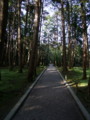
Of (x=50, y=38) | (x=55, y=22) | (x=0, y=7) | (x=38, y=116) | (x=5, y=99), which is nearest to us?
(x=38, y=116)

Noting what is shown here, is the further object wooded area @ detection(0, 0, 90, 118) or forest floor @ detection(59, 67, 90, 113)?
wooded area @ detection(0, 0, 90, 118)

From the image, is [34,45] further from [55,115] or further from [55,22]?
[55,22]

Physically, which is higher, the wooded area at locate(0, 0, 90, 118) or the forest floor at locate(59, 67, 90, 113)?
the wooded area at locate(0, 0, 90, 118)

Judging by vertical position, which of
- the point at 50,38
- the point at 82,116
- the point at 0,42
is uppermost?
the point at 50,38

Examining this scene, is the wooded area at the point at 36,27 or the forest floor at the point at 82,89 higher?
the wooded area at the point at 36,27

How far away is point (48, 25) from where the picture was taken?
56719 millimetres

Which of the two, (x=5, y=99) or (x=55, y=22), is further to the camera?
(x=55, y=22)

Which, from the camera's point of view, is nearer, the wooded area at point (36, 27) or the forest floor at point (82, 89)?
the forest floor at point (82, 89)

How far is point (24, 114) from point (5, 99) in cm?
300

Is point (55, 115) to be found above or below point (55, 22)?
below

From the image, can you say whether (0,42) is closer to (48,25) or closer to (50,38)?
(48,25)

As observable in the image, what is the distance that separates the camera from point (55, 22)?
5222 cm

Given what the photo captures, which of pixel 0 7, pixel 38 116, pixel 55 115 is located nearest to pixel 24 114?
pixel 38 116

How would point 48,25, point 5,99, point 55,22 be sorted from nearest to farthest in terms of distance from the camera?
point 5,99
point 55,22
point 48,25
